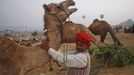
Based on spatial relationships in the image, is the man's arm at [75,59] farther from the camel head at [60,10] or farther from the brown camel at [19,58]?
the camel head at [60,10]

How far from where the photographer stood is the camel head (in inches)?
114

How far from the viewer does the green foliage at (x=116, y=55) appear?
24.7 ft

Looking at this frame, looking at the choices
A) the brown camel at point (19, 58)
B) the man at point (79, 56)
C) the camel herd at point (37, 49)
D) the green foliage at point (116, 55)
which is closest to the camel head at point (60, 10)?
the camel herd at point (37, 49)

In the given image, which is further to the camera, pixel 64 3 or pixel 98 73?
pixel 98 73

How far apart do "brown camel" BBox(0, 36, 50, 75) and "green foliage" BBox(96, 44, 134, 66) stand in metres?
4.73

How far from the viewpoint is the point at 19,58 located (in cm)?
295

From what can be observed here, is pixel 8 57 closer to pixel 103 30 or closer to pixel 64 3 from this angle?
pixel 64 3

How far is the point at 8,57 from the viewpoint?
3020 millimetres

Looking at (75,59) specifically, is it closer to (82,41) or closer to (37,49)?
(82,41)

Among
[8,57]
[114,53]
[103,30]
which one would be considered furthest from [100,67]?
[8,57]

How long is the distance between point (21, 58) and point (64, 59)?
589 millimetres

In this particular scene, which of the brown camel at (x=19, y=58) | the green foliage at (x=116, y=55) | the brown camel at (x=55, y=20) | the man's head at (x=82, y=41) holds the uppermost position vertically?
the brown camel at (x=55, y=20)

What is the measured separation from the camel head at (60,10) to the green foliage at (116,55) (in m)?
4.67

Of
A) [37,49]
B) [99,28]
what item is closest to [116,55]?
[99,28]
